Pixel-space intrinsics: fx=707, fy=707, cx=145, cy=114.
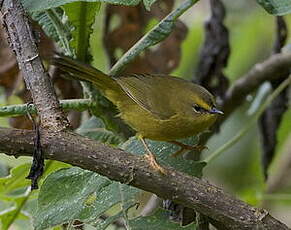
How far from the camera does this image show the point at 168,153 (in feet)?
7.32

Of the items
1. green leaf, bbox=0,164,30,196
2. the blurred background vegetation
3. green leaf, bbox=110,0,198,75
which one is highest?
green leaf, bbox=110,0,198,75

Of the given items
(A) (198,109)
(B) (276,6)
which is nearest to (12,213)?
(A) (198,109)

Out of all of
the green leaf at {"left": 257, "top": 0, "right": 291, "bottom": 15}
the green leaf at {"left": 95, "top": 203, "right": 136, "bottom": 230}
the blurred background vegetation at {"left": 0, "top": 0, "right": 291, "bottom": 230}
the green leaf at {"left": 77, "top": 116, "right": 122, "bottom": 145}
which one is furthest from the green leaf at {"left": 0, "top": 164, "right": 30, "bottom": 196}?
the blurred background vegetation at {"left": 0, "top": 0, "right": 291, "bottom": 230}

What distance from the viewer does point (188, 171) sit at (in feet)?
6.72

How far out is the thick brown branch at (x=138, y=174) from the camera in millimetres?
1495

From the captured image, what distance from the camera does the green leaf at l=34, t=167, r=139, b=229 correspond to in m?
1.89

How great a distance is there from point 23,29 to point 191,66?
2.34 meters

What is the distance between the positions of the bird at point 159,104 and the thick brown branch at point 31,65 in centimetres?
46

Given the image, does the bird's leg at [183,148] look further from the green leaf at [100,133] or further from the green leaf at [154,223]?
the green leaf at [154,223]

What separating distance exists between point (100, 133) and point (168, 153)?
0.26m

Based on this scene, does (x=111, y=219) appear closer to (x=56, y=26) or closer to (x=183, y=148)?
(x=183, y=148)

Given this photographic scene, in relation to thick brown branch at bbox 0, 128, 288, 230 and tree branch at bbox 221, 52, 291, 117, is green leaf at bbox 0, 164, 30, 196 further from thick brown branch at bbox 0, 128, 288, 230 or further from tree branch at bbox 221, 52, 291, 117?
tree branch at bbox 221, 52, 291, 117

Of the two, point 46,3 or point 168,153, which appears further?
point 168,153

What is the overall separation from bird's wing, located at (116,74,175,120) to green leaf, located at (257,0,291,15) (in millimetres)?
744
